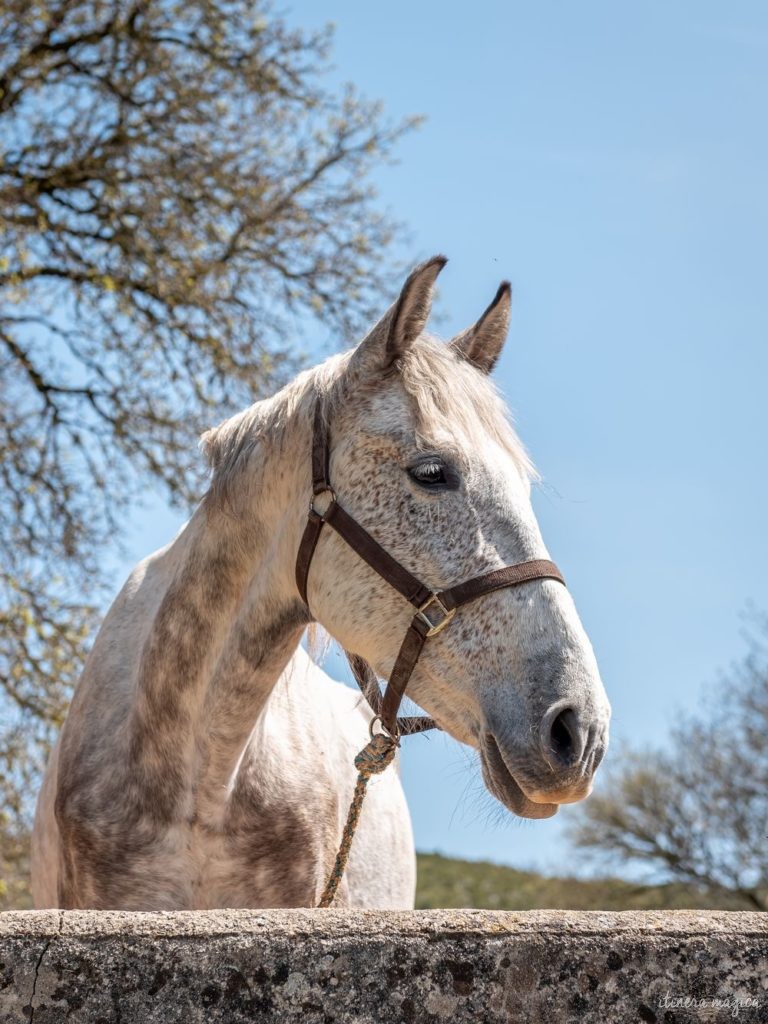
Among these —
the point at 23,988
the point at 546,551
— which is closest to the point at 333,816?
the point at 546,551

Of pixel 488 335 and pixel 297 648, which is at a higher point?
pixel 488 335

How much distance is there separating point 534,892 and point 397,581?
79.1ft

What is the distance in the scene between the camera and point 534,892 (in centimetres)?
2578

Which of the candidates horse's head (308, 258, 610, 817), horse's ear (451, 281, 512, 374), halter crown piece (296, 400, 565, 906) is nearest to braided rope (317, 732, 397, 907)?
halter crown piece (296, 400, 565, 906)

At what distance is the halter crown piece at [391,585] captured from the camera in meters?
3.11

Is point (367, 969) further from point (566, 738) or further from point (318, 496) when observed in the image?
point (318, 496)

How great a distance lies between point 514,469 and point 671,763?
23.9 metres

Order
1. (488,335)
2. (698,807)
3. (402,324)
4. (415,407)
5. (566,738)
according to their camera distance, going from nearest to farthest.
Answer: (566,738)
(415,407)
(402,324)
(488,335)
(698,807)

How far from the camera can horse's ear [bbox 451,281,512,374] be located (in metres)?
3.94

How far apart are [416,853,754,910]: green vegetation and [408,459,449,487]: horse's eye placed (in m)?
19.8

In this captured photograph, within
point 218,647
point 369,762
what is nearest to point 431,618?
point 369,762

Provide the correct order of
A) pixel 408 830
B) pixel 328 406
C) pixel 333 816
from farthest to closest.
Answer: pixel 408 830 → pixel 333 816 → pixel 328 406

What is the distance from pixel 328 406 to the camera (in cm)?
358

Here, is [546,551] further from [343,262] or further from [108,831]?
[343,262]
